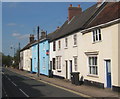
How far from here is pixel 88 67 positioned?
A: 20844mm

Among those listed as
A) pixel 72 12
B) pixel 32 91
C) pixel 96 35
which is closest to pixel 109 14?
pixel 96 35

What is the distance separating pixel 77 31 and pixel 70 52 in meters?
3.24

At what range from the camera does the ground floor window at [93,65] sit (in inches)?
771

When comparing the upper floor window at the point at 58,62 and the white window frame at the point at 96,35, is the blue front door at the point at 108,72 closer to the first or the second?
the white window frame at the point at 96,35

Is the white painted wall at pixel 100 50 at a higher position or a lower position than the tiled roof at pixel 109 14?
lower

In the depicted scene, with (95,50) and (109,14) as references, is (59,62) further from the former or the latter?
(109,14)

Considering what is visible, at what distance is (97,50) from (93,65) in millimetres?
1512

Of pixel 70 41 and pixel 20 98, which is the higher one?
pixel 70 41

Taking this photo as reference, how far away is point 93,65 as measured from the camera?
20.0 m

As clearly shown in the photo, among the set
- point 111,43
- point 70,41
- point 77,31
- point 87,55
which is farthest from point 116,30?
point 70,41

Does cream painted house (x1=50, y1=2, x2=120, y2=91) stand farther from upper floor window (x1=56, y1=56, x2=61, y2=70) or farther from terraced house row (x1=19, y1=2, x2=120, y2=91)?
upper floor window (x1=56, y1=56, x2=61, y2=70)

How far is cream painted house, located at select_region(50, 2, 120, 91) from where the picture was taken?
16.6m

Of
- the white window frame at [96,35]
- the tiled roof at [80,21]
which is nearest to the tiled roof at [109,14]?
the white window frame at [96,35]

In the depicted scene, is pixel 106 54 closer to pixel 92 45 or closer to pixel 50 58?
pixel 92 45
